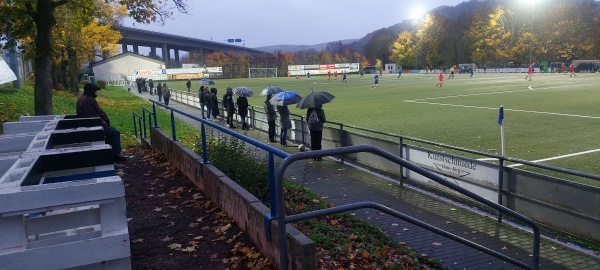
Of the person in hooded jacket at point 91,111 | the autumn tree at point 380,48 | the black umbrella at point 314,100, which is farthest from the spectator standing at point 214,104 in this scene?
the autumn tree at point 380,48

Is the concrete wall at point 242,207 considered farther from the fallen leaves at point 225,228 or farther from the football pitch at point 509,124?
the football pitch at point 509,124

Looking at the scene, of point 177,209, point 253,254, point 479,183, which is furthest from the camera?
point 479,183

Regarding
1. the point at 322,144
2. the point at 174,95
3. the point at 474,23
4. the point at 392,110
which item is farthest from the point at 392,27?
the point at 322,144

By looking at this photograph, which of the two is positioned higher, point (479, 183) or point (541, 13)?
point (541, 13)

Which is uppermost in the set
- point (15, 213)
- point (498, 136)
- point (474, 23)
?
point (474, 23)

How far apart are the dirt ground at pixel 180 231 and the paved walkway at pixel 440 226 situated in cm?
248

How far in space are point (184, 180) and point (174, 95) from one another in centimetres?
3525

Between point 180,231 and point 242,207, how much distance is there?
972 mm

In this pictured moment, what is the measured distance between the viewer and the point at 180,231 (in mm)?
5578

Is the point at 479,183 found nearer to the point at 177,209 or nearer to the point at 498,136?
the point at 177,209

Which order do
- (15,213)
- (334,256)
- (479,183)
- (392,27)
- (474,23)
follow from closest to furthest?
(15,213) < (334,256) < (479,183) < (474,23) < (392,27)

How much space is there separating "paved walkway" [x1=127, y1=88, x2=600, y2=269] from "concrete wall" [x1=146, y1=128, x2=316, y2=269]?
238 cm

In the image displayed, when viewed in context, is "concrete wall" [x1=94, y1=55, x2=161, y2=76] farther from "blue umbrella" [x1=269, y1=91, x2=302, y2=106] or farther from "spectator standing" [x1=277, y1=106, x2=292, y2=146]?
"blue umbrella" [x1=269, y1=91, x2=302, y2=106]

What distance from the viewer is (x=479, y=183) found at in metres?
8.10
